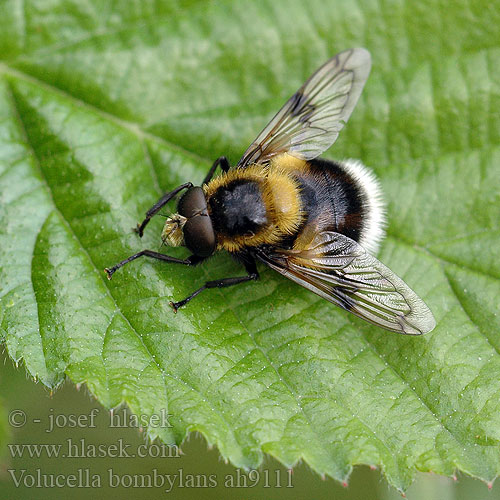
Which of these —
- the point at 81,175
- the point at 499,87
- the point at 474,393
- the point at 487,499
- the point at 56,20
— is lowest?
the point at 487,499

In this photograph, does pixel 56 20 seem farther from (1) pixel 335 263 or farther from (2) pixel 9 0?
(1) pixel 335 263

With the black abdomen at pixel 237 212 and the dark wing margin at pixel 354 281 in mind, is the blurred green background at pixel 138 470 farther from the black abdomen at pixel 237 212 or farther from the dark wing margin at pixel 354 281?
the black abdomen at pixel 237 212

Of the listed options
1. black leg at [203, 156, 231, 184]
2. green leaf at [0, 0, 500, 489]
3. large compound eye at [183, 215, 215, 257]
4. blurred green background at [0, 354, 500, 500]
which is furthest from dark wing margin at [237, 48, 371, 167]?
blurred green background at [0, 354, 500, 500]

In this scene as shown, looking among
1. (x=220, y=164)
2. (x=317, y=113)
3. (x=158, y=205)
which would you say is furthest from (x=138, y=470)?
(x=317, y=113)

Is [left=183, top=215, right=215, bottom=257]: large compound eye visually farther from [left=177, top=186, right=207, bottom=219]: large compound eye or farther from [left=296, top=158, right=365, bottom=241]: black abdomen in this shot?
[left=296, top=158, right=365, bottom=241]: black abdomen

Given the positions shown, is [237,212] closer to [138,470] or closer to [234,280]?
[234,280]

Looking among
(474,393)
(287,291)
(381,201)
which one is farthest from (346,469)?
(381,201)

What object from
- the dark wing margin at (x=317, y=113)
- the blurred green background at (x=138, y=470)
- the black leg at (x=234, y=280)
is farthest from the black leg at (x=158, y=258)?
the blurred green background at (x=138, y=470)

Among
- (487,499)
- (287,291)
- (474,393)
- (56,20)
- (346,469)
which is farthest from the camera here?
(487,499)
